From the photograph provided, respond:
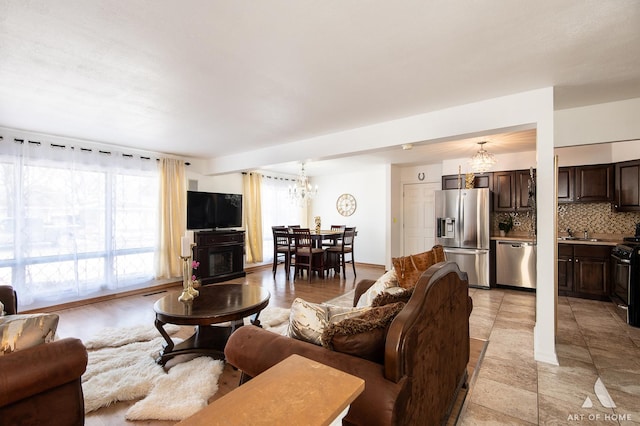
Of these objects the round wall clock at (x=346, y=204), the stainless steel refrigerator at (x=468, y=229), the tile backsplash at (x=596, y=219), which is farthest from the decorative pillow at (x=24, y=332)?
the round wall clock at (x=346, y=204)

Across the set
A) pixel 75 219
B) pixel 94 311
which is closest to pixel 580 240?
pixel 94 311

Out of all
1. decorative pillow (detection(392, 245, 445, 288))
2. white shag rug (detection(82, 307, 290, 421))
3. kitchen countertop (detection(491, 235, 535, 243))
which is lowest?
white shag rug (detection(82, 307, 290, 421))

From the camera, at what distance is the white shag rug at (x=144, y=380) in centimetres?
186

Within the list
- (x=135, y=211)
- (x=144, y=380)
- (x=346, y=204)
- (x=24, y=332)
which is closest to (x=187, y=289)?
(x=144, y=380)

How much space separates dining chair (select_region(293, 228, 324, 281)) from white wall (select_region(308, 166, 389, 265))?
1.84 meters

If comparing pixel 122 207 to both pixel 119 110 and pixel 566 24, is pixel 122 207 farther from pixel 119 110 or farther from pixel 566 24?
pixel 566 24

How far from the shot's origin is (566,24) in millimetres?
1707

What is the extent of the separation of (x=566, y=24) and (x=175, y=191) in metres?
5.39

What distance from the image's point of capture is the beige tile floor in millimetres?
1820

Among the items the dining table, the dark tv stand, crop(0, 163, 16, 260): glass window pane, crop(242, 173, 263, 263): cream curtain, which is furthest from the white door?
crop(0, 163, 16, 260): glass window pane

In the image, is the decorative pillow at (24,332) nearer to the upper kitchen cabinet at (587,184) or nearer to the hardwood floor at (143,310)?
the hardwood floor at (143,310)

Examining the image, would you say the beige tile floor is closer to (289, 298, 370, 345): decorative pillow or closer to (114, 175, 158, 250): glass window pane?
(289, 298, 370, 345): decorative pillow

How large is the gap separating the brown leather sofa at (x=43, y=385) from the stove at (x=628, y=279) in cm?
494

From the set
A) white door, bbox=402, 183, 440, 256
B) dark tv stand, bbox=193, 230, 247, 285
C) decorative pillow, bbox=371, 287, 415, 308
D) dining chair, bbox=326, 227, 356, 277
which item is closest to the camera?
decorative pillow, bbox=371, 287, 415, 308
